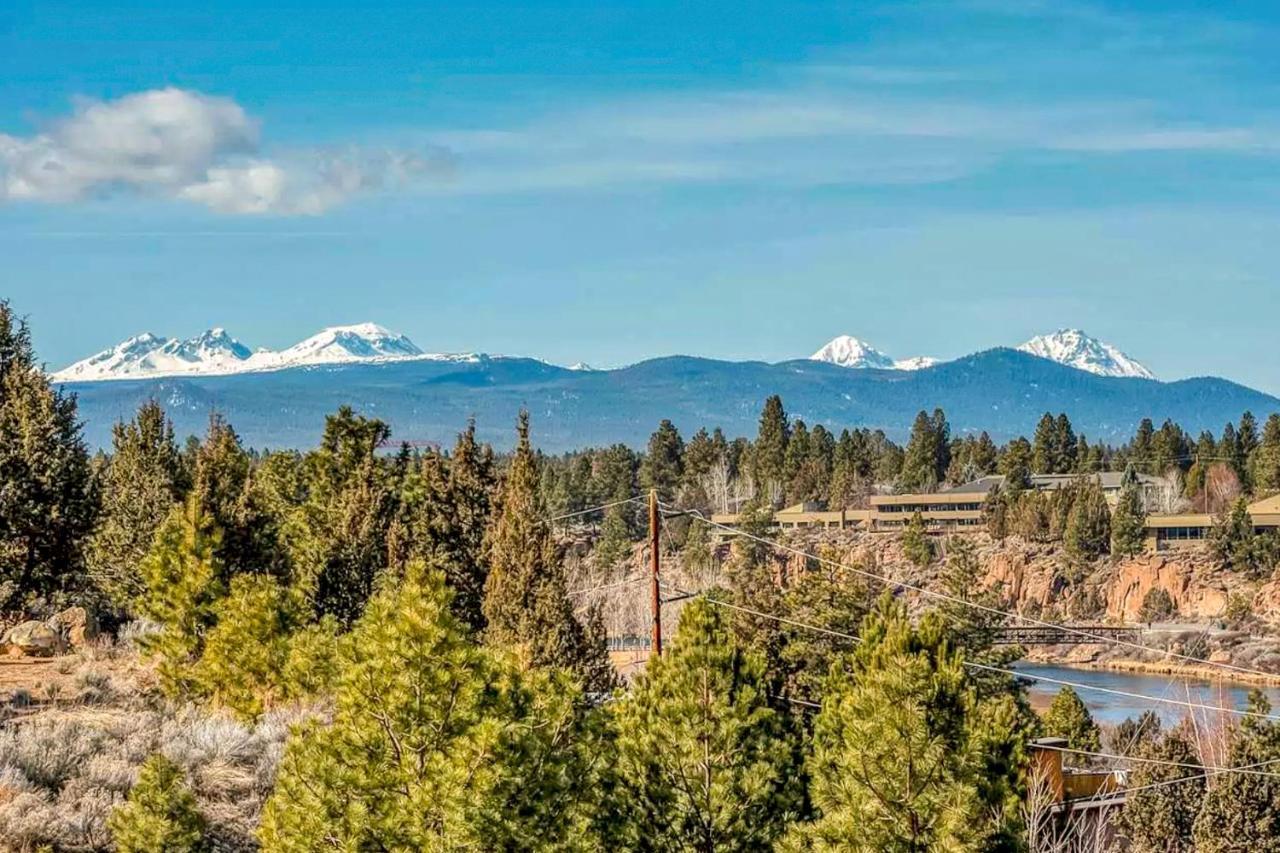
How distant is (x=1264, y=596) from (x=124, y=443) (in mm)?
71576

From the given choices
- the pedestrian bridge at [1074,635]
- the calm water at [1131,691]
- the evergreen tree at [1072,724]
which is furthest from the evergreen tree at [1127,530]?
the evergreen tree at [1072,724]

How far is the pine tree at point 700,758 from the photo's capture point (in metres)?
20.4

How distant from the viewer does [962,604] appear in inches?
1446

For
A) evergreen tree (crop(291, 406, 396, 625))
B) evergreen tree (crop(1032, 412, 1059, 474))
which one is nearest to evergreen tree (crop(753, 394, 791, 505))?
evergreen tree (crop(1032, 412, 1059, 474))

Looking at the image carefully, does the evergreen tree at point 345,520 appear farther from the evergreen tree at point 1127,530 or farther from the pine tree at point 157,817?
the evergreen tree at point 1127,530

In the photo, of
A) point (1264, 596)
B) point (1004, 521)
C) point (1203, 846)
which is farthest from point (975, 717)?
point (1004, 521)

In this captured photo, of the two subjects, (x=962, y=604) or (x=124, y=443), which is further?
(x=124, y=443)

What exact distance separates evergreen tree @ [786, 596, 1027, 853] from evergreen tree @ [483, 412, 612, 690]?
1522 centimetres

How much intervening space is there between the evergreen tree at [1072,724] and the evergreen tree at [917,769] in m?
20.4

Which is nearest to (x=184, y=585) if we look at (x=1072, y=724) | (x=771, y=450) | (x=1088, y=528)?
(x=1072, y=724)

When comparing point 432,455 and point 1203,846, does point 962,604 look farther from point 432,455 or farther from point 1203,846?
point 432,455

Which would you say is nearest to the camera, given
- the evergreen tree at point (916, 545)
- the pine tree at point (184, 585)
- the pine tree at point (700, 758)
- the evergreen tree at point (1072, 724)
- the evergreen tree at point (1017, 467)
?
the pine tree at point (700, 758)

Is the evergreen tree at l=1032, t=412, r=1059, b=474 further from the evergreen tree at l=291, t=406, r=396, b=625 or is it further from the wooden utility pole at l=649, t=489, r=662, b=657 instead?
the wooden utility pole at l=649, t=489, r=662, b=657

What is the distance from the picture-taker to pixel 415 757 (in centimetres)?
1639
